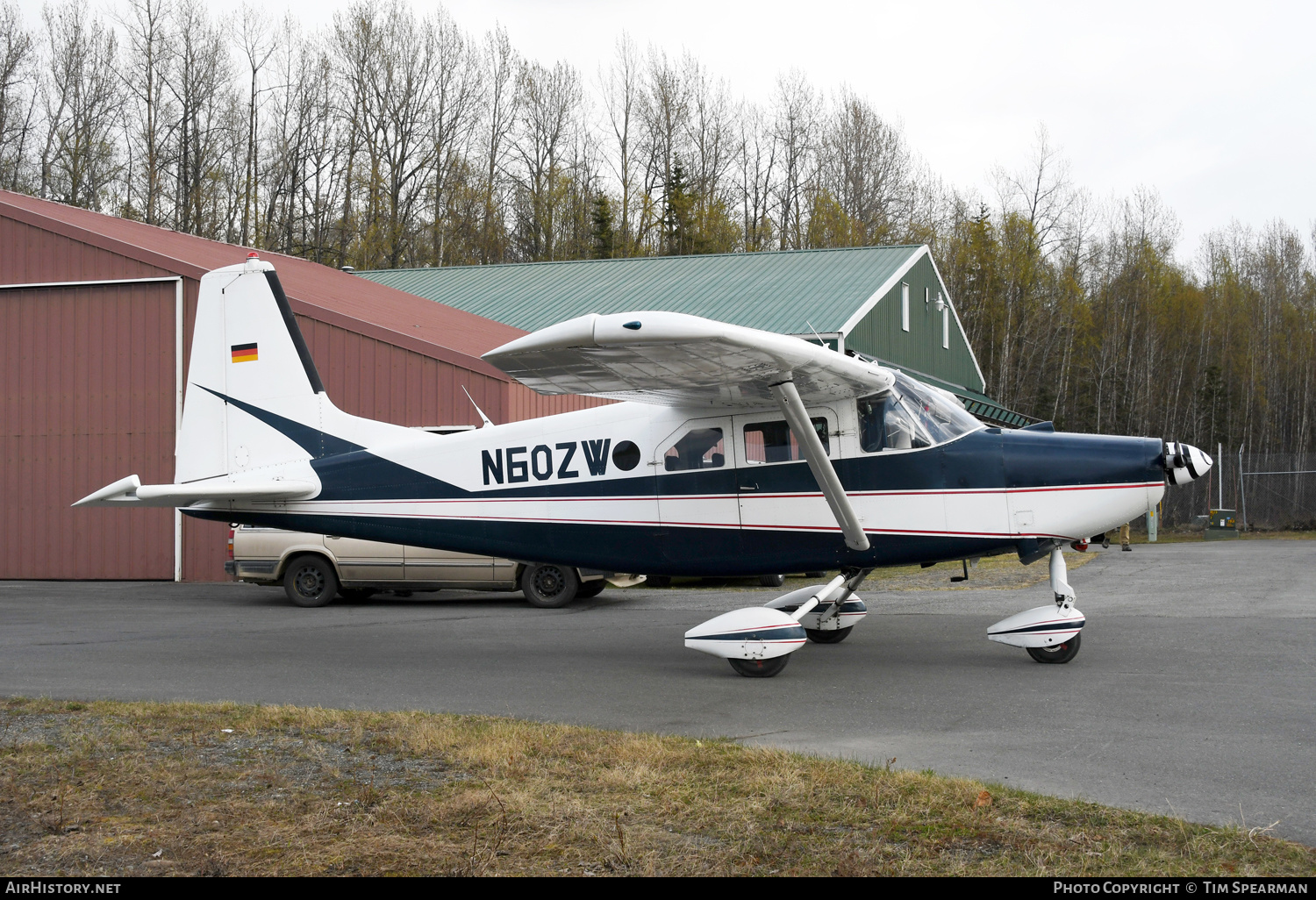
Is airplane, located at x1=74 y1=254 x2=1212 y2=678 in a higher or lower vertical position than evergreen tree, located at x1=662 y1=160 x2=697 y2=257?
lower

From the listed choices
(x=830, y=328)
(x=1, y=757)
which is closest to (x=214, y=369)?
(x=1, y=757)

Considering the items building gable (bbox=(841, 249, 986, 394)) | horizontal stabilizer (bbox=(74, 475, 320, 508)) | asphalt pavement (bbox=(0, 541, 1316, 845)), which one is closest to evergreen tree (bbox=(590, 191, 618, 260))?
building gable (bbox=(841, 249, 986, 394))

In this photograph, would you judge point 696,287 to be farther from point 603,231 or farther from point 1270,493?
point 1270,493

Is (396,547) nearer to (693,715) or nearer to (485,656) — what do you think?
(485,656)

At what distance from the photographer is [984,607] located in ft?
44.9

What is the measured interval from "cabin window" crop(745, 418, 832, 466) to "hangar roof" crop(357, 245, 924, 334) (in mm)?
14249

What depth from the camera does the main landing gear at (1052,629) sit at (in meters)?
9.27

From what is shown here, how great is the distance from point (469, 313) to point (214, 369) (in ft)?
55.6

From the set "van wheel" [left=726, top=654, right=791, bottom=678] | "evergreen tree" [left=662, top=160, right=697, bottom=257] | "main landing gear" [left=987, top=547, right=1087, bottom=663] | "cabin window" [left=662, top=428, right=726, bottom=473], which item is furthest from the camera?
"evergreen tree" [left=662, top=160, right=697, bottom=257]

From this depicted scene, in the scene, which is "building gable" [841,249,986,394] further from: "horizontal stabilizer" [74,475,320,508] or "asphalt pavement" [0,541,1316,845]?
"horizontal stabilizer" [74,475,320,508]

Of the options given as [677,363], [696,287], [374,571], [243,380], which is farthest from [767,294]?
[677,363]

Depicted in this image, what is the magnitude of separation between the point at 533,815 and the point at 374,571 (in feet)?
36.9

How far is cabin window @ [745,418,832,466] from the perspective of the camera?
32.3 feet

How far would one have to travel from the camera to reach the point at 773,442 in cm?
991
